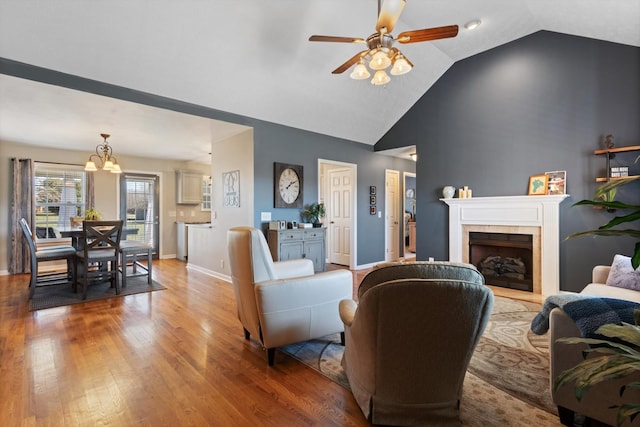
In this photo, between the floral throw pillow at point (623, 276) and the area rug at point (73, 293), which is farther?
the area rug at point (73, 293)

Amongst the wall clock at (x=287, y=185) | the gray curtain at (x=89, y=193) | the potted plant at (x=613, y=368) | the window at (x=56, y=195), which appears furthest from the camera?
the gray curtain at (x=89, y=193)

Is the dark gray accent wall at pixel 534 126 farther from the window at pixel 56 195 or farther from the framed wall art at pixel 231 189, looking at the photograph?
the window at pixel 56 195

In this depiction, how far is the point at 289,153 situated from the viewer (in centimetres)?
520

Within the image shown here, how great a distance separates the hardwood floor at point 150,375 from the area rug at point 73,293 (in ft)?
1.04

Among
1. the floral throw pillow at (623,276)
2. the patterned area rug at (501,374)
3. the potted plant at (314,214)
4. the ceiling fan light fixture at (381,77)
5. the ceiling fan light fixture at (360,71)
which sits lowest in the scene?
the patterned area rug at (501,374)

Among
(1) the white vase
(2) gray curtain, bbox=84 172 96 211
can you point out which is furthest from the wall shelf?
(2) gray curtain, bbox=84 172 96 211

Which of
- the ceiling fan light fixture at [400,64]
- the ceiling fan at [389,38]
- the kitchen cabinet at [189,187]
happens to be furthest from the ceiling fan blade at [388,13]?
the kitchen cabinet at [189,187]

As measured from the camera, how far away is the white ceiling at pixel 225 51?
2900 mm

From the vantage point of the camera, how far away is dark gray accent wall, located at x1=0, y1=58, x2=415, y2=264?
332 centimetres

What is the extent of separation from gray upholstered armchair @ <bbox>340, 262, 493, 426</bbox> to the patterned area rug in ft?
1.08

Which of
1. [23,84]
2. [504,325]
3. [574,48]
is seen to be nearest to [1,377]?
[23,84]

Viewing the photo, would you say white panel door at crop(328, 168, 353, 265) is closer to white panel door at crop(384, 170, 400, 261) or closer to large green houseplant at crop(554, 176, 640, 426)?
white panel door at crop(384, 170, 400, 261)

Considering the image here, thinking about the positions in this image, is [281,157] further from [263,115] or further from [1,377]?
[1,377]

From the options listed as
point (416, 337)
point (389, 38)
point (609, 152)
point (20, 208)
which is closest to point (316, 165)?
point (389, 38)
